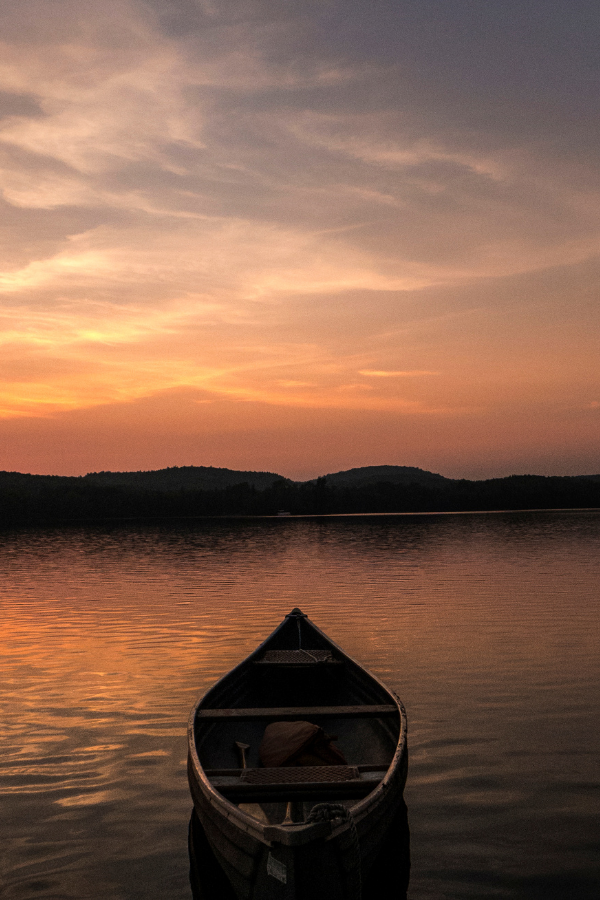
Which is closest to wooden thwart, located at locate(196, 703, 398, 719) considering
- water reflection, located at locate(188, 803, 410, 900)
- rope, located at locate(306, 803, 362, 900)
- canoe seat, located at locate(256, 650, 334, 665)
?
water reflection, located at locate(188, 803, 410, 900)

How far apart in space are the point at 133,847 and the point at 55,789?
9.63 ft

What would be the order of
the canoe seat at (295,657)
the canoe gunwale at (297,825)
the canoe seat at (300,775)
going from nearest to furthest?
the canoe gunwale at (297,825) → the canoe seat at (300,775) → the canoe seat at (295,657)

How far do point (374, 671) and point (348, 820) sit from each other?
15.1 meters

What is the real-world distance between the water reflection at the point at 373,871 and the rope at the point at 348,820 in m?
1.37

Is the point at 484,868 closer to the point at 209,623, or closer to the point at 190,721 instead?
the point at 190,721

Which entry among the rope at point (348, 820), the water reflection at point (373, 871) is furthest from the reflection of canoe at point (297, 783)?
the water reflection at point (373, 871)

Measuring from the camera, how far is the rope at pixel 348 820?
7305mm

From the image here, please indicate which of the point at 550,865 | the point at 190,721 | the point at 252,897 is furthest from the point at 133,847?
the point at 550,865

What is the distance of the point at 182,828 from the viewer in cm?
1142

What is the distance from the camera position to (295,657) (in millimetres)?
19141

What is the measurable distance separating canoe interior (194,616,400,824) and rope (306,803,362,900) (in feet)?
6.28

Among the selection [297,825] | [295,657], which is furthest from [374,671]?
[297,825]

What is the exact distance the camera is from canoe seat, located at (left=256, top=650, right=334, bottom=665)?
707 inches

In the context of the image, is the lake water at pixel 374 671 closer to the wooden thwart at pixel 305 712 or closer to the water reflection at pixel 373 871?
the water reflection at pixel 373 871
